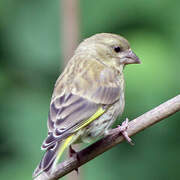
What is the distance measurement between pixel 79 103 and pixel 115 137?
1.20ft

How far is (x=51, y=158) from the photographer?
4.91 meters

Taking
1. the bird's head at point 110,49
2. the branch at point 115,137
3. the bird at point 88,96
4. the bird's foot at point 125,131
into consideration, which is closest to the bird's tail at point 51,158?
the bird at point 88,96

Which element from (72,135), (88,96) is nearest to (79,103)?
(88,96)

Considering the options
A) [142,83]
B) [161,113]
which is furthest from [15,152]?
[161,113]

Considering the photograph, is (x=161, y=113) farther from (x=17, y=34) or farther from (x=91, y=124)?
(x=17, y=34)

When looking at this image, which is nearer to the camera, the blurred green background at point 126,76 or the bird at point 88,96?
the bird at point 88,96

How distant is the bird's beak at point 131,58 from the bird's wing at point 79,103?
0.61 ft

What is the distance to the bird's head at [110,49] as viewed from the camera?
6023mm

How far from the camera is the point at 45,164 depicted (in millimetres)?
4863

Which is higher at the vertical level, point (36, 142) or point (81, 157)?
point (36, 142)

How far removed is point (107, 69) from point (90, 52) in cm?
30

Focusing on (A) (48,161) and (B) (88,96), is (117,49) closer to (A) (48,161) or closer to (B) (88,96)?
(B) (88,96)

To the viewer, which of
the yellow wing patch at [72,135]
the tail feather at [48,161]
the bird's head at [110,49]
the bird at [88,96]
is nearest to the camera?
the tail feather at [48,161]

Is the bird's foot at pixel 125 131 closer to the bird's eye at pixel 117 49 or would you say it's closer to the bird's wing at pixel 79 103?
the bird's wing at pixel 79 103
